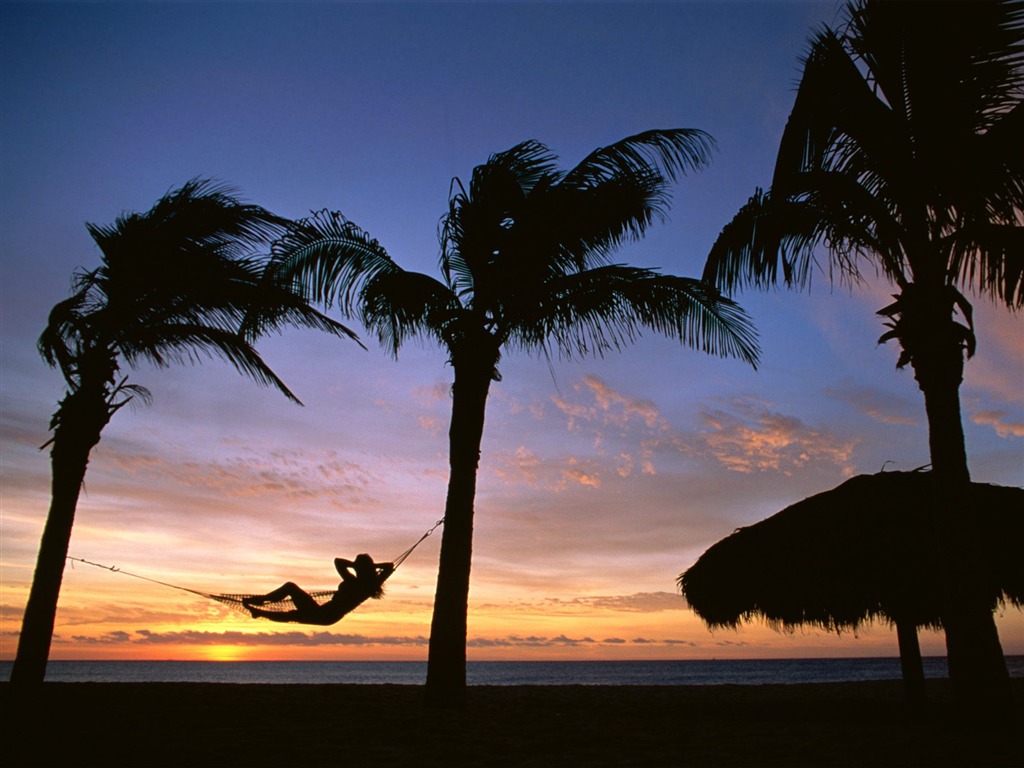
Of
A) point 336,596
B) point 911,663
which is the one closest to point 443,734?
point 336,596

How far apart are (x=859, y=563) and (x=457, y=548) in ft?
15.0

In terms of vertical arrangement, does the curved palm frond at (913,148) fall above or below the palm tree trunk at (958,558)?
above

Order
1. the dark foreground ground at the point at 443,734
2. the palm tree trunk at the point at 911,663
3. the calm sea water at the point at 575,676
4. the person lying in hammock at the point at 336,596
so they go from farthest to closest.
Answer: the calm sea water at the point at 575,676 → the person lying in hammock at the point at 336,596 → the palm tree trunk at the point at 911,663 → the dark foreground ground at the point at 443,734

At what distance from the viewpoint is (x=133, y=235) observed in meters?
9.80

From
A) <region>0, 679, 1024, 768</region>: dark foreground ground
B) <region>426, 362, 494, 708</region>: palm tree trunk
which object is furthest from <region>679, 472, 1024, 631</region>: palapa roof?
<region>426, 362, 494, 708</region>: palm tree trunk

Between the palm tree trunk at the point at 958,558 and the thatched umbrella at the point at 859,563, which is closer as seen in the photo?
the palm tree trunk at the point at 958,558

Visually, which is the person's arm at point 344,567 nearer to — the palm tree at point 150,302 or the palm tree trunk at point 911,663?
the palm tree at point 150,302

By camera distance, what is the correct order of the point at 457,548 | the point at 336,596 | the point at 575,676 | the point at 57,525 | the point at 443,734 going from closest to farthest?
the point at 443,734, the point at 457,548, the point at 57,525, the point at 336,596, the point at 575,676

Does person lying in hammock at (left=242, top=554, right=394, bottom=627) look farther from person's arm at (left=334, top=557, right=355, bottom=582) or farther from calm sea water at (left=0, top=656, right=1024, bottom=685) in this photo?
calm sea water at (left=0, top=656, right=1024, bottom=685)

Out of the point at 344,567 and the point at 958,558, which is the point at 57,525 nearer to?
the point at 344,567

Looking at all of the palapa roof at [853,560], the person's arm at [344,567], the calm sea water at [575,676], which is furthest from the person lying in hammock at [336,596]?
the calm sea water at [575,676]

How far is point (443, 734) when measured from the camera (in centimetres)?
679

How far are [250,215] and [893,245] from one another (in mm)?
7348

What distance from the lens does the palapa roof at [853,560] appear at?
28.6ft
